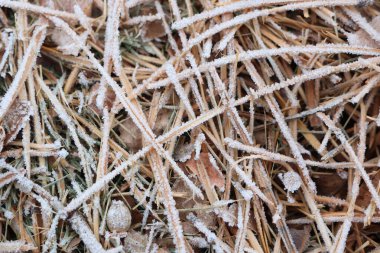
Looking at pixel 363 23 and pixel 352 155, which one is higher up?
pixel 363 23

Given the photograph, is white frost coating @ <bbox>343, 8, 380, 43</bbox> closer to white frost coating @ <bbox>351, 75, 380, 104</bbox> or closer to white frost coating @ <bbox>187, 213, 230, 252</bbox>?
white frost coating @ <bbox>351, 75, 380, 104</bbox>

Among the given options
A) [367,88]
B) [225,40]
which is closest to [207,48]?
[225,40]

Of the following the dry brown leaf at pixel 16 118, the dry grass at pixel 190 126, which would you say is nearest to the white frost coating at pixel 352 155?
the dry grass at pixel 190 126

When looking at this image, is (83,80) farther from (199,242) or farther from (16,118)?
(199,242)

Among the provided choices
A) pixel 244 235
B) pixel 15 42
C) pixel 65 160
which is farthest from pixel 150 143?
pixel 15 42

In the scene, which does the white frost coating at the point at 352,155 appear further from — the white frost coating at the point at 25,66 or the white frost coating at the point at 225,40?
the white frost coating at the point at 25,66

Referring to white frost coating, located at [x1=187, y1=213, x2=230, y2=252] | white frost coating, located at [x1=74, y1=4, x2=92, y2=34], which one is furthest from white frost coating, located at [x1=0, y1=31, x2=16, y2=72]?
white frost coating, located at [x1=187, y1=213, x2=230, y2=252]

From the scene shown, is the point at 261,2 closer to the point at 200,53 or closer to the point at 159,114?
the point at 200,53
